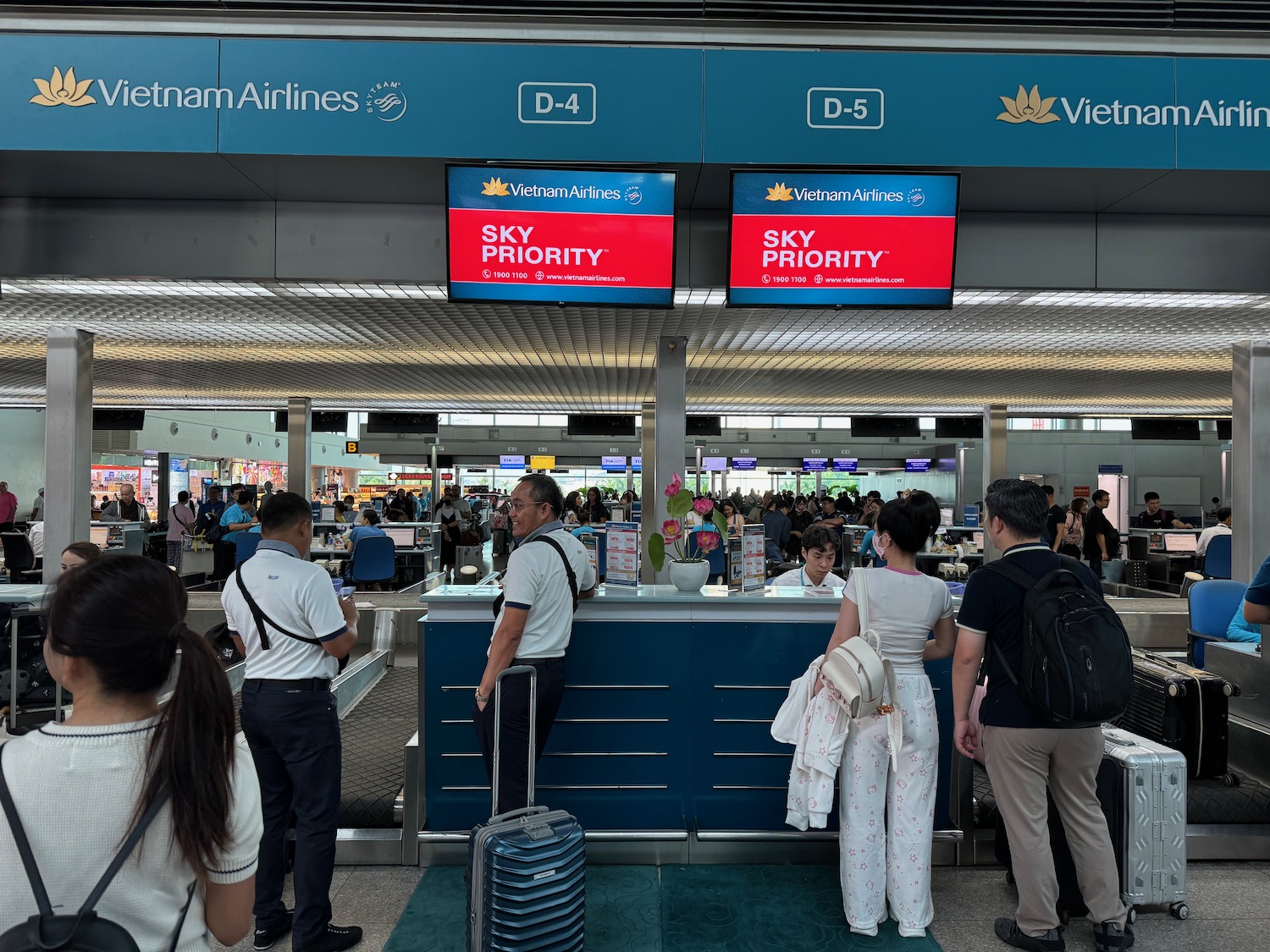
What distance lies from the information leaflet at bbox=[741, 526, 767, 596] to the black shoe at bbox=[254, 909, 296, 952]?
2173 mm

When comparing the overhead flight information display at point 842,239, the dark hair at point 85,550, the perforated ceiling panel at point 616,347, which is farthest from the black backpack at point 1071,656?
the dark hair at point 85,550

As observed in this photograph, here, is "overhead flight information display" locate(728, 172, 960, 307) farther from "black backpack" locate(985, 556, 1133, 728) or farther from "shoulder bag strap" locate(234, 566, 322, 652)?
"shoulder bag strap" locate(234, 566, 322, 652)

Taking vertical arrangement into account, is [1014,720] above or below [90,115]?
below

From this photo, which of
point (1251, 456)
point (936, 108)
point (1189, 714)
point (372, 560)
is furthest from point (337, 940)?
point (372, 560)

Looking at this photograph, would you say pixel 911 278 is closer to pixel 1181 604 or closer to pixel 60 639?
pixel 60 639

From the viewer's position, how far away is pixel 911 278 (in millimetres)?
3848

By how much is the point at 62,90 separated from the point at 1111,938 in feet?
18.1

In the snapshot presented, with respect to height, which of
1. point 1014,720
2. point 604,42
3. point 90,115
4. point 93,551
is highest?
point 604,42

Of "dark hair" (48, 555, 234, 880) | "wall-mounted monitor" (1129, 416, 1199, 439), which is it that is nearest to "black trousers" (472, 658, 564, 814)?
"dark hair" (48, 555, 234, 880)

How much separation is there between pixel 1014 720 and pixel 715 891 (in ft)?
4.47

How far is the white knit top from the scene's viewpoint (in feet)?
3.42

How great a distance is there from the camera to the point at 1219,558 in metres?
8.38

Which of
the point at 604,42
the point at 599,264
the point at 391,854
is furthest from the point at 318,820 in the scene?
the point at 604,42

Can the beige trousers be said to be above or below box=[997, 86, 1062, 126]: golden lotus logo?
below
